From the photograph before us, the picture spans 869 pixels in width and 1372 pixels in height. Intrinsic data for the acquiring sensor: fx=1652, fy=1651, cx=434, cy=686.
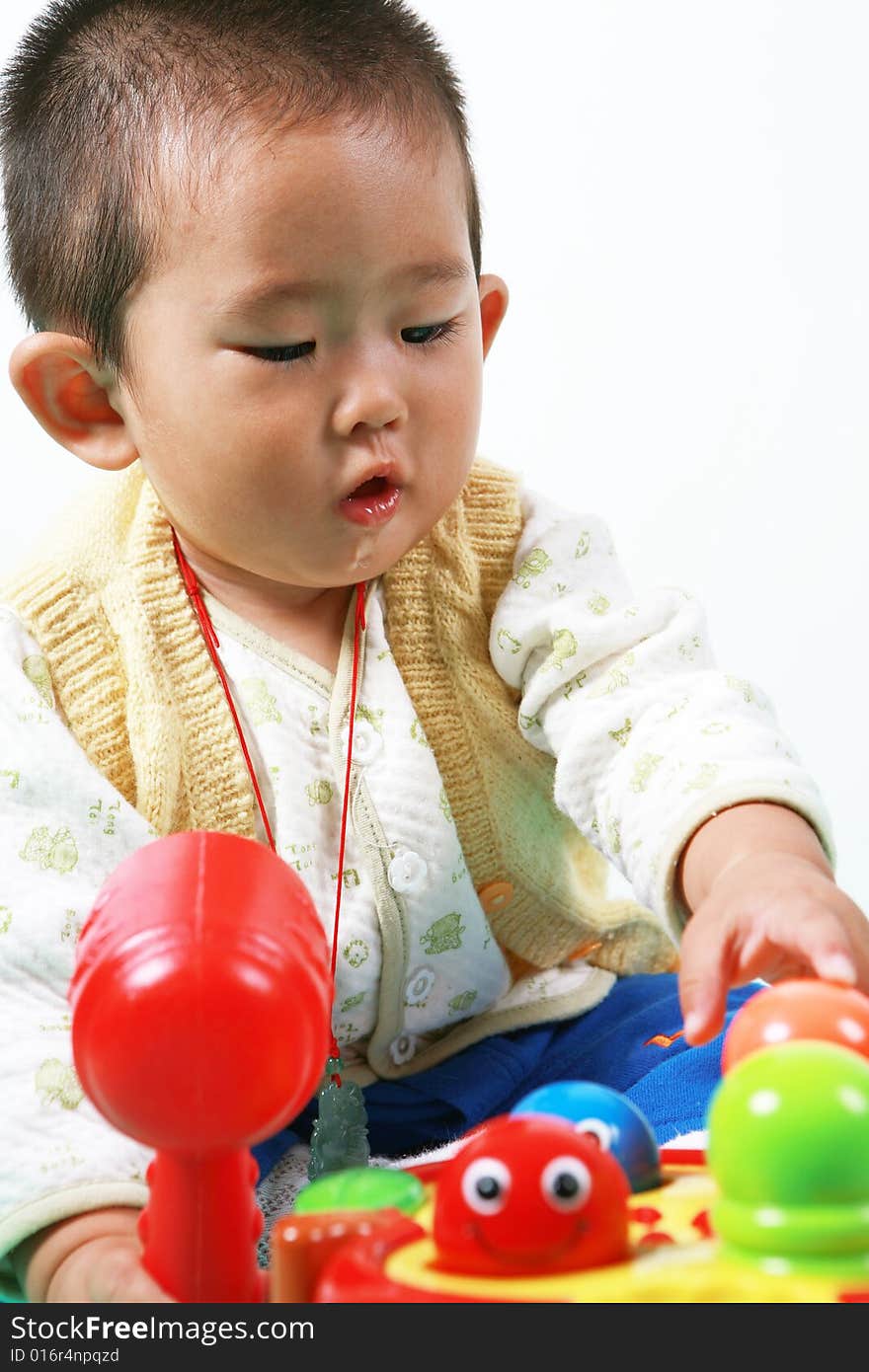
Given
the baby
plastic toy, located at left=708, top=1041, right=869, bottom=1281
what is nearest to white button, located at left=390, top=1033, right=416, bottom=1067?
the baby

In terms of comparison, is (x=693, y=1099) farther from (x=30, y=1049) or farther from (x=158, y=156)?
(x=158, y=156)

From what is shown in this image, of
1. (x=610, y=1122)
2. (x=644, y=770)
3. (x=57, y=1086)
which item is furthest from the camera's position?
(x=644, y=770)

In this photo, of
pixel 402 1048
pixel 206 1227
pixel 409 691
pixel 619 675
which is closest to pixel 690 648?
pixel 619 675

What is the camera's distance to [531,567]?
90 cm

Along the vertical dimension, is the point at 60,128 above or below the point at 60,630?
above

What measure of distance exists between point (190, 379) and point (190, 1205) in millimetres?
400

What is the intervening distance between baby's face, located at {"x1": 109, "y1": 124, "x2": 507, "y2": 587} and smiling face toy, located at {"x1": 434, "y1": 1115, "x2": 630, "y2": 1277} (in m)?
0.38

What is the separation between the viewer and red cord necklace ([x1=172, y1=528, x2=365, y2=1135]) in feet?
2.65

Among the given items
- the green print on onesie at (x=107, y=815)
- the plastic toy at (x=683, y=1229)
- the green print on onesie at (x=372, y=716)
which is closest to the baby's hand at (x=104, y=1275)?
the plastic toy at (x=683, y=1229)

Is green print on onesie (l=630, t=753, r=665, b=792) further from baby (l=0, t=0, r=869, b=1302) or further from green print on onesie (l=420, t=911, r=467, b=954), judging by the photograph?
green print on onesie (l=420, t=911, r=467, b=954)

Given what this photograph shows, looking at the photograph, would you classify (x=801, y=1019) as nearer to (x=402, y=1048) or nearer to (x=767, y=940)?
(x=767, y=940)

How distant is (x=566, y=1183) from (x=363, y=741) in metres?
0.44
